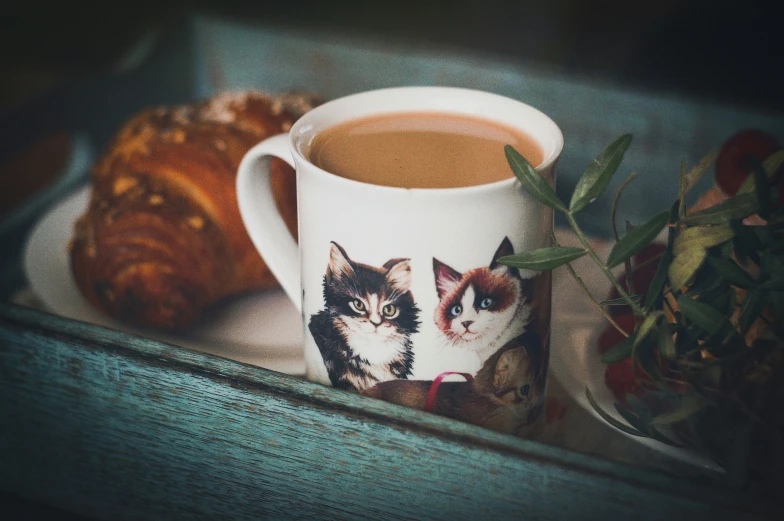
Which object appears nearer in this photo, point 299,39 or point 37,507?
point 37,507

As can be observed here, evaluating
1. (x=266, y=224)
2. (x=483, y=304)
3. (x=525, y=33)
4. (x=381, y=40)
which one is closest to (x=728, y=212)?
(x=483, y=304)

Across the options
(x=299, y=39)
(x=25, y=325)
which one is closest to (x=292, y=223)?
(x=25, y=325)

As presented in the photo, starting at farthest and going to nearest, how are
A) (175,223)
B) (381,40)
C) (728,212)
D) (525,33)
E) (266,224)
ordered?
(525,33)
(381,40)
(175,223)
(266,224)
(728,212)

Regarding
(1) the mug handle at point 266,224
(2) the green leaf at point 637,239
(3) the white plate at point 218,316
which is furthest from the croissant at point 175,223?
(2) the green leaf at point 637,239

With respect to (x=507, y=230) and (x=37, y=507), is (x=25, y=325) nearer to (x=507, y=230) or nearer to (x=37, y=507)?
(x=37, y=507)

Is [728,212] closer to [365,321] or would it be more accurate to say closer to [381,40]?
[365,321]

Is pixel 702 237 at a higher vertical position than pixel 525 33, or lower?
lower

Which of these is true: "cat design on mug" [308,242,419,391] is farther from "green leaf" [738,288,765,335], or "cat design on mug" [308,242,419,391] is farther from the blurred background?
the blurred background
